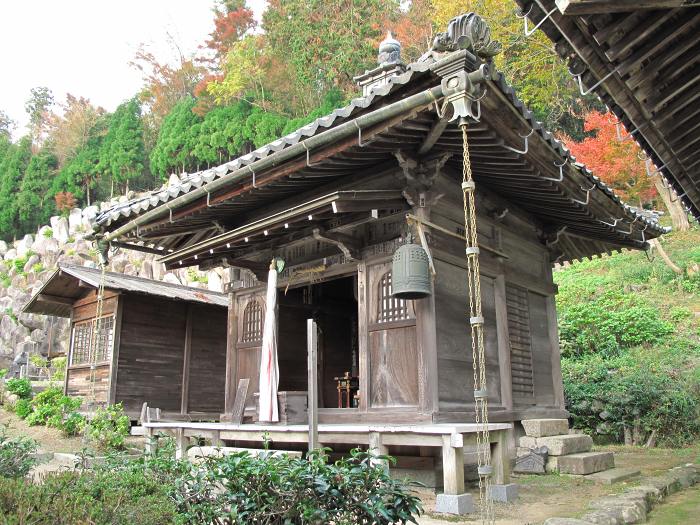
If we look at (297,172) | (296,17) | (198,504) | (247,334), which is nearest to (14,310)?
(296,17)

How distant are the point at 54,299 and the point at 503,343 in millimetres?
14010

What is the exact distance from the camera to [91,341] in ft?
53.2

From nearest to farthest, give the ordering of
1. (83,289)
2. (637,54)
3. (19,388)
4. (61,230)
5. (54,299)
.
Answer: (637,54)
(83,289)
(54,299)
(19,388)
(61,230)

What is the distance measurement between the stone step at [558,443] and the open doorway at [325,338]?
3.35 meters

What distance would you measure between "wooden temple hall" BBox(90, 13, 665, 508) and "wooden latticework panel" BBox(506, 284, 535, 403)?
1.4 inches

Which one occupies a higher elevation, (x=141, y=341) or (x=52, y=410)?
(x=141, y=341)

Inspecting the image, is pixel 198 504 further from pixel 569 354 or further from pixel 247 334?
pixel 569 354

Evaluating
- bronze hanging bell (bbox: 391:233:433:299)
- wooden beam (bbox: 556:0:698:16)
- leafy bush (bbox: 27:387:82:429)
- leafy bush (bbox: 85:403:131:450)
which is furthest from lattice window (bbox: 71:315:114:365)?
wooden beam (bbox: 556:0:698:16)

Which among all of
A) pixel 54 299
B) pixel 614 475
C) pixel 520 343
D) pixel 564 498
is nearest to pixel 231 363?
pixel 520 343

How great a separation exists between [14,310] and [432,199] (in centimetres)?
3821

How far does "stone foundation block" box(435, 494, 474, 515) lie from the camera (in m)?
6.02

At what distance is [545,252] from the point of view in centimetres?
1110

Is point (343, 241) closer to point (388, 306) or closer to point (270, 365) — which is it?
point (388, 306)

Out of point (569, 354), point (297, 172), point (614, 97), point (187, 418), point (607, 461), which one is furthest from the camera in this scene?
point (569, 354)
